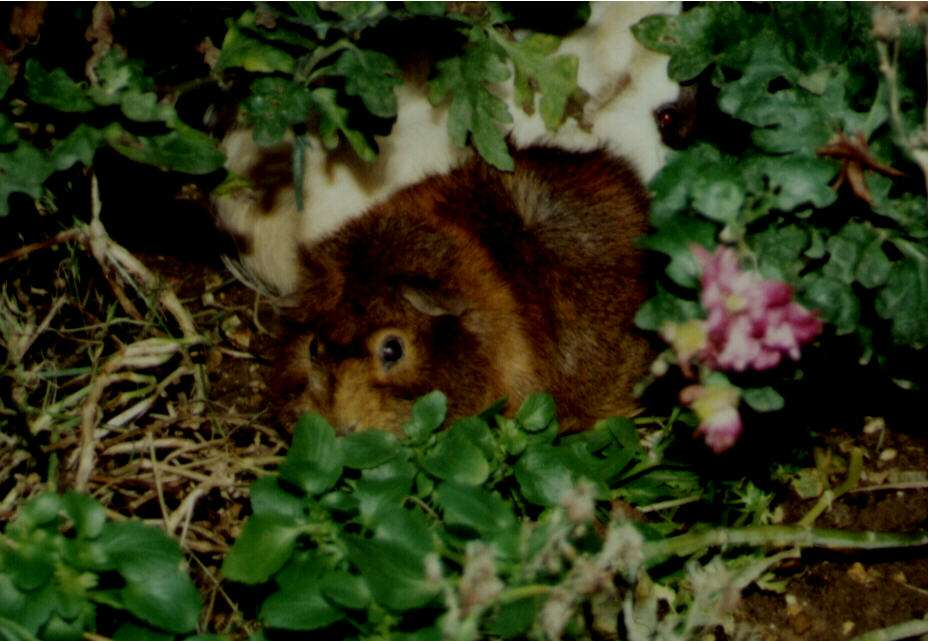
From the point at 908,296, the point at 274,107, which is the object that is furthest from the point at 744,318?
the point at 274,107

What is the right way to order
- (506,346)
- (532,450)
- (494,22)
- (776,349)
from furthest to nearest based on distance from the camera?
(506,346)
(494,22)
(532,450)
(776,349)

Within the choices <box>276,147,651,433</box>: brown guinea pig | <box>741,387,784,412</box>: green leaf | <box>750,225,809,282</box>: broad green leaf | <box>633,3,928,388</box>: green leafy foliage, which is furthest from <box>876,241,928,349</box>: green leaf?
<box>276,147,651,433</box>: brown guinea pig

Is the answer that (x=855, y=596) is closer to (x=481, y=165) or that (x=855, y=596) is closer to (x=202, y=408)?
(x=481, y=165)

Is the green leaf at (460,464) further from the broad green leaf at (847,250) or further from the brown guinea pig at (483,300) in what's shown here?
the broad green leaf at (847,250)

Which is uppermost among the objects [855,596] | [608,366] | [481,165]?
[481,165]

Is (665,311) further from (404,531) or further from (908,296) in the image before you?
(404,531)

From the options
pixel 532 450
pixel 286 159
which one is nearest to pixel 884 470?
pixel 532 450
